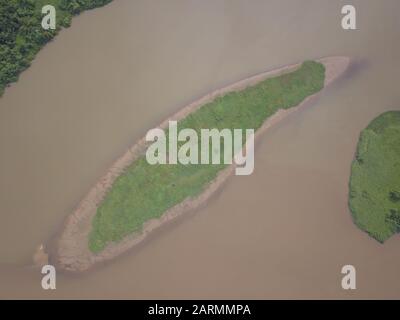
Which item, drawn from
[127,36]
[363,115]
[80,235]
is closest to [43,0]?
[127,36]

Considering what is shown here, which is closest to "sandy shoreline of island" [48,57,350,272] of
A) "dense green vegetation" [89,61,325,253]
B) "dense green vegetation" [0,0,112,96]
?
"dense green vegetation" [89,61,325,253]

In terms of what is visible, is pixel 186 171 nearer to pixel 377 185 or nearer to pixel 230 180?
pixel 230 180

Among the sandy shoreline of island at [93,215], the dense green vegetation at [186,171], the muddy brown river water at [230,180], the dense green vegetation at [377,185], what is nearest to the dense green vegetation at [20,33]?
the muddy brown river water at [230,180]

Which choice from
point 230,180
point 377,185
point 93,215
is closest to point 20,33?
point 93,215

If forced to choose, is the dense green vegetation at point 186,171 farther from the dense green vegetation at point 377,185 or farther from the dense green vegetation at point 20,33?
the dense green vegetation at point 20,33

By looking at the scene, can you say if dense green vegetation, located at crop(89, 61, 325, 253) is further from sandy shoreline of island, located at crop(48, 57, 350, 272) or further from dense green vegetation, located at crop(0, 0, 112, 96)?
dense green vegetation, located at crop(0, 0, 112, 96)

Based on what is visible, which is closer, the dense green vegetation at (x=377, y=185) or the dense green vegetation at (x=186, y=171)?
the dense green vegetation at (x=186, y=171)
